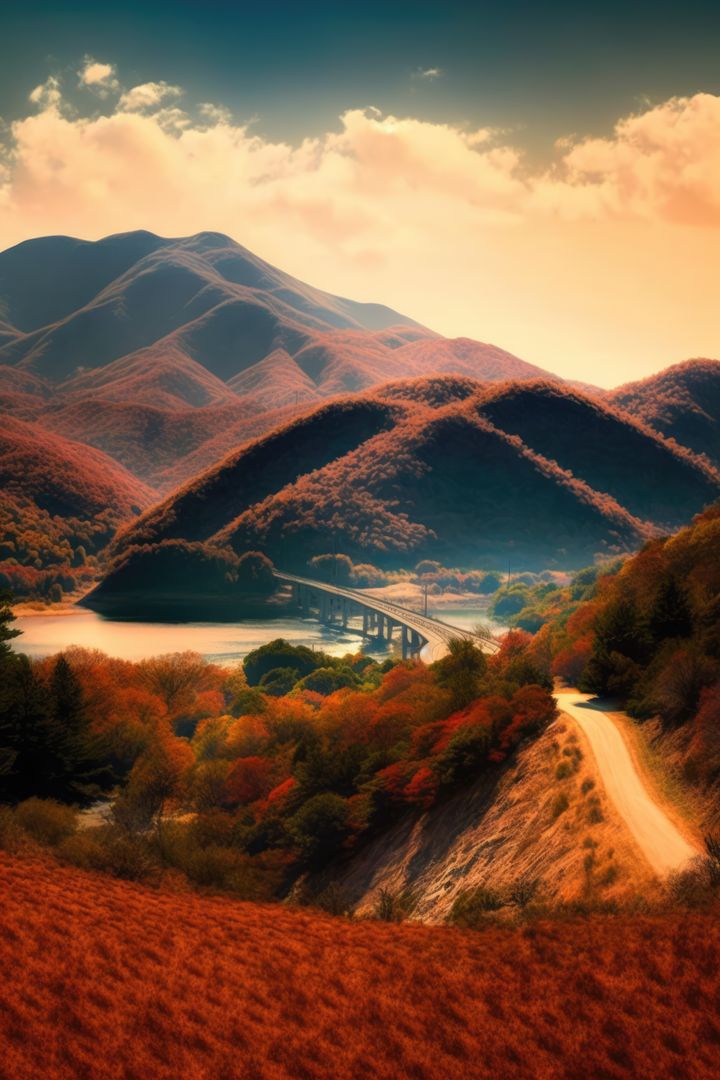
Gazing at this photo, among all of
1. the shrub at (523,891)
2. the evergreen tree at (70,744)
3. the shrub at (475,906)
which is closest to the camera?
the shrub at (475,906)

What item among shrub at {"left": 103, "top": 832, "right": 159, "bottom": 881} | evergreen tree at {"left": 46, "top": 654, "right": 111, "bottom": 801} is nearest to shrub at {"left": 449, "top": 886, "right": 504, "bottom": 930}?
shrub at {"left": 103, "top": 832, "right": 159, "bottom": 881}

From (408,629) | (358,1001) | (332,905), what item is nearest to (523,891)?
(332,905)

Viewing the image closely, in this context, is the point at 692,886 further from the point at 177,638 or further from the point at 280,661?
the point at 177,638

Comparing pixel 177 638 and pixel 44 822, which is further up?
pixel 44 822

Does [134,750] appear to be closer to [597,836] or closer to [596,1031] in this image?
[597,836]

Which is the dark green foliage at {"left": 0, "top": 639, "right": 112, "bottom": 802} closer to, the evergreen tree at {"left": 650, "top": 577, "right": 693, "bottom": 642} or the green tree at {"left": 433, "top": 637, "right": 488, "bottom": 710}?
the green tree at {"left": 433, "top": 637, "right": 488, "bottom": 710}

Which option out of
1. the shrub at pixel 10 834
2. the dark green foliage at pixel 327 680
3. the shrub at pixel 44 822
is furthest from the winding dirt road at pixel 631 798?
the dark green foliage at pixel 327 680

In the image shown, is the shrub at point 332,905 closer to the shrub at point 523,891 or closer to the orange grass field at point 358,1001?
the orange grass field at point 358,1001
